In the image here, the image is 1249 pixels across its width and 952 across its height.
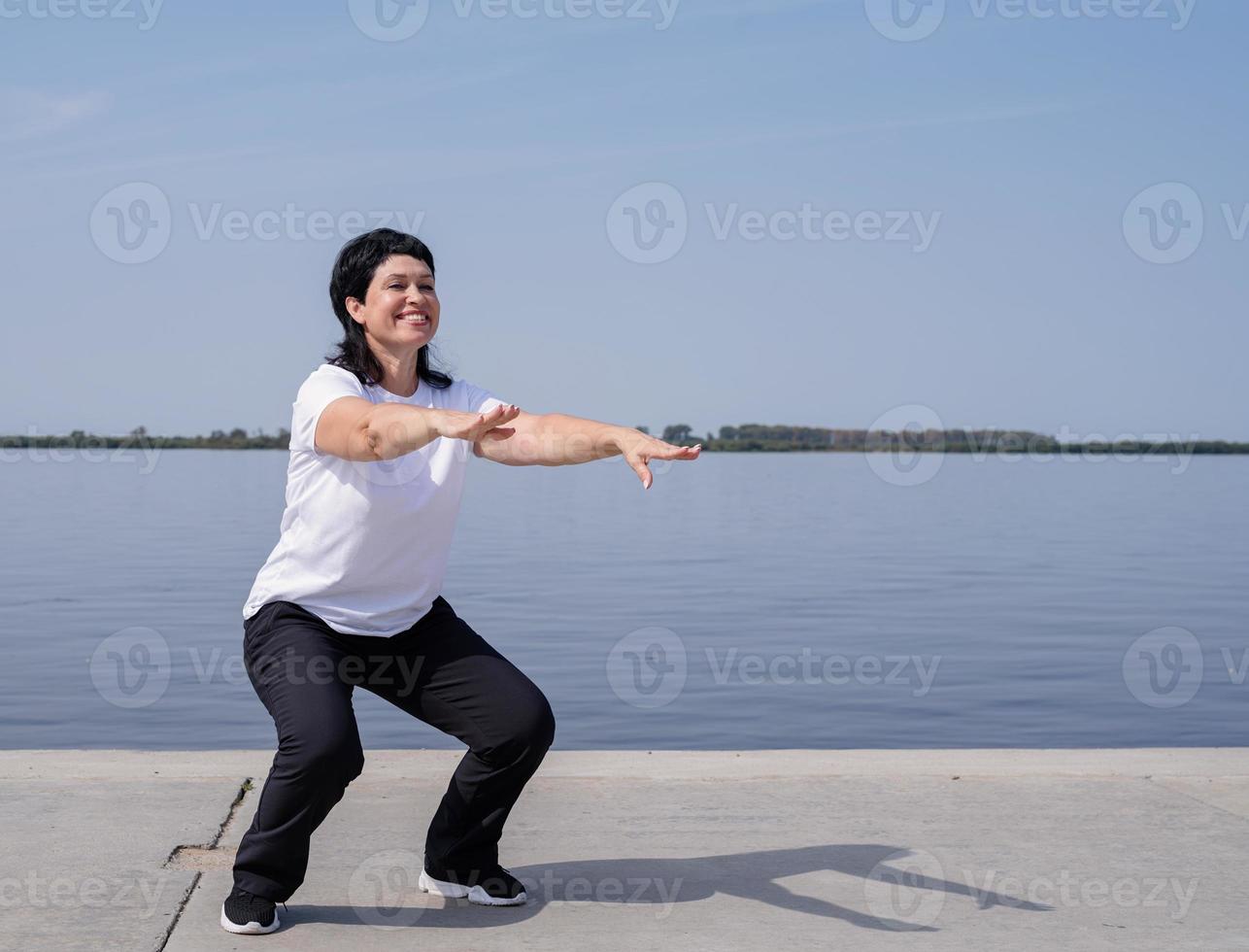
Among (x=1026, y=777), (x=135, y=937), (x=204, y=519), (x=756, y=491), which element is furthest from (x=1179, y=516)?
(x=135, y=937)

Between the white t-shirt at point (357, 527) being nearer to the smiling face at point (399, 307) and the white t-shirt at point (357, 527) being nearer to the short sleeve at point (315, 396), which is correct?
the short sleeve at point (315, 396)

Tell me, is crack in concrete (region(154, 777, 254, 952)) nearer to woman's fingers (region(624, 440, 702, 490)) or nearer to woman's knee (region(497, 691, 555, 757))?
woman's knee (region(497, 691, 555, 757))

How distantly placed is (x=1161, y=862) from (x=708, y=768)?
6.08ft

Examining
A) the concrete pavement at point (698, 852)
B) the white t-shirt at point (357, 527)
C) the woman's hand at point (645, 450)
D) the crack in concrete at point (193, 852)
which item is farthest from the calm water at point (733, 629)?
the woman's hand at point (645, 450)

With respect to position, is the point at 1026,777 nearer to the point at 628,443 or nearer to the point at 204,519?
the point at 628,443

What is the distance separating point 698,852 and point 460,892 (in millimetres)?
844

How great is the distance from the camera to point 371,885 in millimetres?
4488

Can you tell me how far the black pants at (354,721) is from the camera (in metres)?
4.09

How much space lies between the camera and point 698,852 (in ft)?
15.9

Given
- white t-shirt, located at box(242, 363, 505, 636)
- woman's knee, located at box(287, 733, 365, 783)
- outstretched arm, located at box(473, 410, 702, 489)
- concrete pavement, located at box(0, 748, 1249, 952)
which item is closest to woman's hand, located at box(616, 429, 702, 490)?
outstretched arm, located at box(473, 410, 702, 489)

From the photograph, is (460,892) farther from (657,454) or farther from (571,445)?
(657,454)

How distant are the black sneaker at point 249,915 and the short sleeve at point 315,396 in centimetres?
123

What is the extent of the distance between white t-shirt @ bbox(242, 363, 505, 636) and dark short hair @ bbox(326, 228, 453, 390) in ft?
0.29

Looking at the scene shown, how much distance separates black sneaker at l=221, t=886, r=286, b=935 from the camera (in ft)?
13.2
